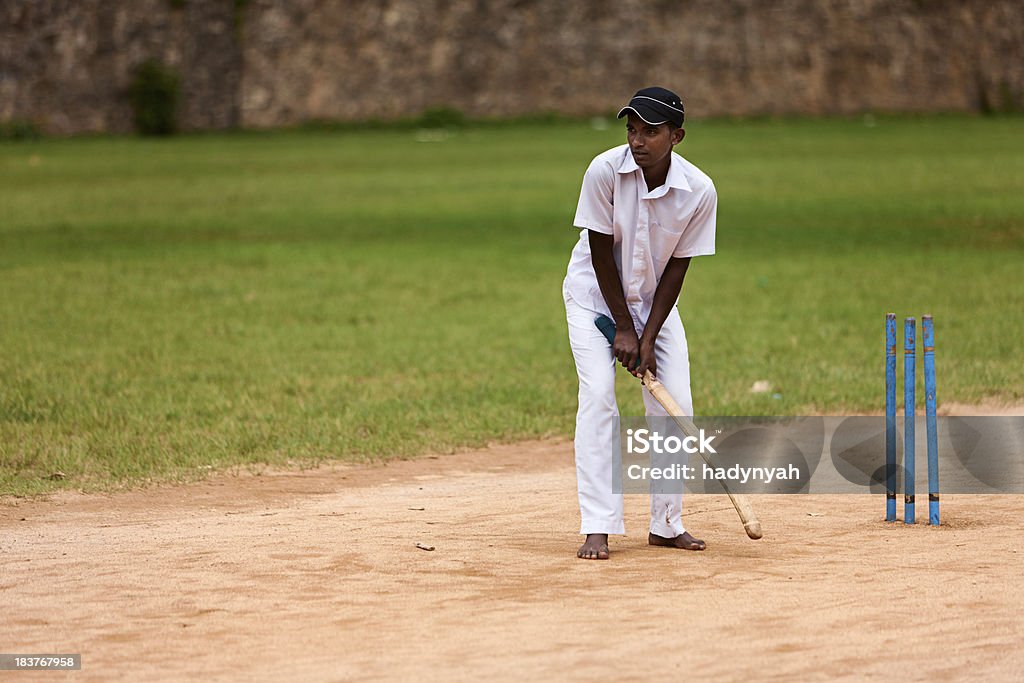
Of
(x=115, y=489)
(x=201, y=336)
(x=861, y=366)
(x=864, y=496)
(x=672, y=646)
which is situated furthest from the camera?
(x=201, y=336)

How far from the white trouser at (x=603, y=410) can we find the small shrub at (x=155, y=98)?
46.0 meters

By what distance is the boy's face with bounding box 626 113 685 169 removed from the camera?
237 inches

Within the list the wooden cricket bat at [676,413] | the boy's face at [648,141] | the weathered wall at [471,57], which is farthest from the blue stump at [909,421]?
the weathered wall at [471,57]

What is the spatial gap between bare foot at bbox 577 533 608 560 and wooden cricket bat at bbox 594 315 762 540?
561 millimetres

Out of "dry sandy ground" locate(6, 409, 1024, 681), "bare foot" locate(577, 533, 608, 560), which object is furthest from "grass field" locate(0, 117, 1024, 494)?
"bare foot" locate(577, 533, 608, 560)

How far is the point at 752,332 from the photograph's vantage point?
13617mm

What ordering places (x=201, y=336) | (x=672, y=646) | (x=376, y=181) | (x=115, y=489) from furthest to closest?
(x=376, y=181)
(x=201, y=336)
(x=115, y=489)
(x=672, y=646)

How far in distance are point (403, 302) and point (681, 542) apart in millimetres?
9750

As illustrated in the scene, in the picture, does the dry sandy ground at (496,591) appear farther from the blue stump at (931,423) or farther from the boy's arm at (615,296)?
the boy's arm at (615,296)

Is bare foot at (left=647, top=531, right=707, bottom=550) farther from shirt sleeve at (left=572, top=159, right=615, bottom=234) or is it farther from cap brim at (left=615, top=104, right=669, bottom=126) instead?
cap brim at (left=615, top=104, right=669, bottom=126)

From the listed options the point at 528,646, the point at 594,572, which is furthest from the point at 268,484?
the point at 528,646

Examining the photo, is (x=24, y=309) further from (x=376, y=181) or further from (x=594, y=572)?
(x=376, y=181)

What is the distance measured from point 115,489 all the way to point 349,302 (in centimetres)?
782

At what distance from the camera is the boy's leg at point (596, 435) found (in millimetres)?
6266
